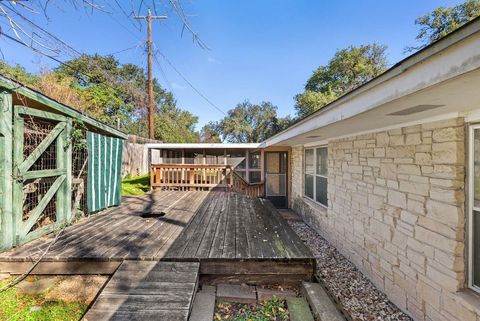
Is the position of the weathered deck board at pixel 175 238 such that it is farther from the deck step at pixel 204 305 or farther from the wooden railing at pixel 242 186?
the wooden railing at pixel 242 186

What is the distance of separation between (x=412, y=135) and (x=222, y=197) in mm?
4955

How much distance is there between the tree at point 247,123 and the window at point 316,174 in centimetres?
2458

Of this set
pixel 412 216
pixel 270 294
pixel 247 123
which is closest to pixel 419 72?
pixel 412 216

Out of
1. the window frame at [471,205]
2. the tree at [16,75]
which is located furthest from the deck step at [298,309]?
the tree at [16,75]

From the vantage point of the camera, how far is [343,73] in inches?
966

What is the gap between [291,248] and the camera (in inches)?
114

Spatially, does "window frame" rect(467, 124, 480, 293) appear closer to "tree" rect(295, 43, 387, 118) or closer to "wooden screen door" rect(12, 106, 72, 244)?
"wooden screen door" rect(12, 106, 72, 244)

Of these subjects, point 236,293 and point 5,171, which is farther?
point 5,171

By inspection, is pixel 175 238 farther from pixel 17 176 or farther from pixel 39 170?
pixel 39 170

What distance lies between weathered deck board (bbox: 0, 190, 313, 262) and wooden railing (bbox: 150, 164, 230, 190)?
2.79 metres

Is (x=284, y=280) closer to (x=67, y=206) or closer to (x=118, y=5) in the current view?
(x=118, y=5)

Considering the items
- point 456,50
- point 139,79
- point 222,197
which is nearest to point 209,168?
point 222,197

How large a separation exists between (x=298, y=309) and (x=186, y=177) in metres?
6.40

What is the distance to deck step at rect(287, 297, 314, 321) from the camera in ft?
6.91
